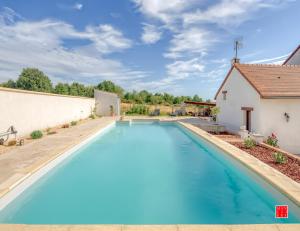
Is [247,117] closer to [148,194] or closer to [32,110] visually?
[148,194]

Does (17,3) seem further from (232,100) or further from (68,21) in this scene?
(232,100)

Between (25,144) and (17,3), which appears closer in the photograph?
(25,144)

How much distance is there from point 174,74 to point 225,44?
13544 millimetres

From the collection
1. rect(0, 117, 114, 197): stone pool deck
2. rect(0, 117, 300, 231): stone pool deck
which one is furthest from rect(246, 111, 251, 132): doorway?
rect(0, 117, 114, 197): stone pool deck

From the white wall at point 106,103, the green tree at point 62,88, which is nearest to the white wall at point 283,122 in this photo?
the white wall at point 106,103

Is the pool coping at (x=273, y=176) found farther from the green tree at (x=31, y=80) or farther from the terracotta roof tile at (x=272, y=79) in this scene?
the green tree at (x=31, y=80)

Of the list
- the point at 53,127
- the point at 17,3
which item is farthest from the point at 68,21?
the point at 53,127

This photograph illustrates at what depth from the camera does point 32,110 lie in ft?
41.3

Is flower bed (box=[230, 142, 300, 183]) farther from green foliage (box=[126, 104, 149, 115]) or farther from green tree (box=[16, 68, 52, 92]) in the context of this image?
green tree (box=[16, 68, 52, 92])

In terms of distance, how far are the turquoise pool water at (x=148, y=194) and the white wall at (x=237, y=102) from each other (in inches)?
177

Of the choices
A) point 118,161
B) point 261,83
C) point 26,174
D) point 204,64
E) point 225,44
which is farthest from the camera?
point 204,64

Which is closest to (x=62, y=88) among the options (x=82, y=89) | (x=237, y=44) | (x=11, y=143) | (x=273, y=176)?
(x=82, y=89)

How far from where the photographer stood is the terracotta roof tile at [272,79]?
11.7 metres

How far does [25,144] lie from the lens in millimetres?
9773
